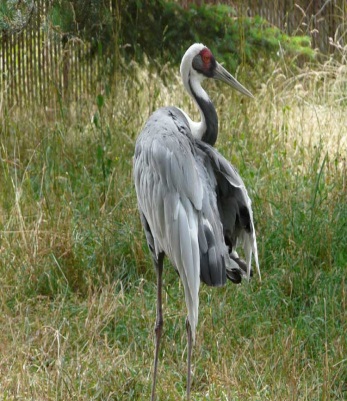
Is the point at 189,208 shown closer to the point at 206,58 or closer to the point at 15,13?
the point at 206,58

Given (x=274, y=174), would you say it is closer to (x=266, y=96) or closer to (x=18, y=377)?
(x=266, y=96)

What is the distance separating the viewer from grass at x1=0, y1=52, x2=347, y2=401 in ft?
14.5

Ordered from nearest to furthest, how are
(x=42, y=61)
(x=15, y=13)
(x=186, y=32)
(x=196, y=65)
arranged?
(x=196, y=65), (x=15, y=13), (x=186, y=32), (x=42, y=61)

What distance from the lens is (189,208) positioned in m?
4.21

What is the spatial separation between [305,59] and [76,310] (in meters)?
5.83

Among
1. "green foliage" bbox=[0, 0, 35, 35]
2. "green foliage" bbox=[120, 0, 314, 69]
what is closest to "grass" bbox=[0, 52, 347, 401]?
"green foliage" bbox=[120, 0, 314, 69]

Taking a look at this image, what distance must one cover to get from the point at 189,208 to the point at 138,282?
139cm

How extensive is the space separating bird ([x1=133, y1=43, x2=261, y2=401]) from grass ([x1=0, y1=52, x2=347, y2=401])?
0.27 m

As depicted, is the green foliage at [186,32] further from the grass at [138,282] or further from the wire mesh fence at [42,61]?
the wire mesh fence at [42,61]

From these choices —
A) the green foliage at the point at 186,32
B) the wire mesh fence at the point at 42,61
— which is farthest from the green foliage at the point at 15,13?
the wire mesh fence at the point at 42,61

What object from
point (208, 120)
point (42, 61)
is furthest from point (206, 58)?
point (42, 61)

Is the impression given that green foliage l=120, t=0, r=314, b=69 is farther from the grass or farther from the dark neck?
the dark neck

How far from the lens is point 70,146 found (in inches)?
269

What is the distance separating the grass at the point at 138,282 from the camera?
4410 millimetres
